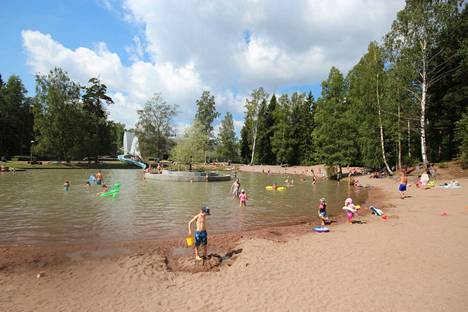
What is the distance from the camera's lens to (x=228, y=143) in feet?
305

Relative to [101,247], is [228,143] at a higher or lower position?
higher

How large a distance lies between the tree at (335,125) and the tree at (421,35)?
539 inches

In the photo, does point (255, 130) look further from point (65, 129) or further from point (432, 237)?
point (432, 237)

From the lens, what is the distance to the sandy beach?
6.75 m

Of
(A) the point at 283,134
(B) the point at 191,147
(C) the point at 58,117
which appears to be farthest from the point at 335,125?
(C) the point at 58,117

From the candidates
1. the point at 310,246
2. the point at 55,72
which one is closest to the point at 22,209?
the point at 310,246

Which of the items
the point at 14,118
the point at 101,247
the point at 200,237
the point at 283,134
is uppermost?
the point at 14,118

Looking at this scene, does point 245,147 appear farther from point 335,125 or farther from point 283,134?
point 335,125

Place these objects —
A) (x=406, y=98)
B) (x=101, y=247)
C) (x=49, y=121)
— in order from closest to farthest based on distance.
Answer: (x=101, y=247)
(x=406, y=98)
(x=49, y=121)

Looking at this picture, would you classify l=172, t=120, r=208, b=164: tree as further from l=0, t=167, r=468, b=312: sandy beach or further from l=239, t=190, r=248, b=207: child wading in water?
l=0, t=167, r=468, b=312: sandy beach

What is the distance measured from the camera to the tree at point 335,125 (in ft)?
148

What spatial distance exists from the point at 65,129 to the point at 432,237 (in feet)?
228

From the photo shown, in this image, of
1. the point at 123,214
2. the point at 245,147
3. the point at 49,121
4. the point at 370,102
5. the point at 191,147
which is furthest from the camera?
the point at 245,147

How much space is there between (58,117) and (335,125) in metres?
56.5
